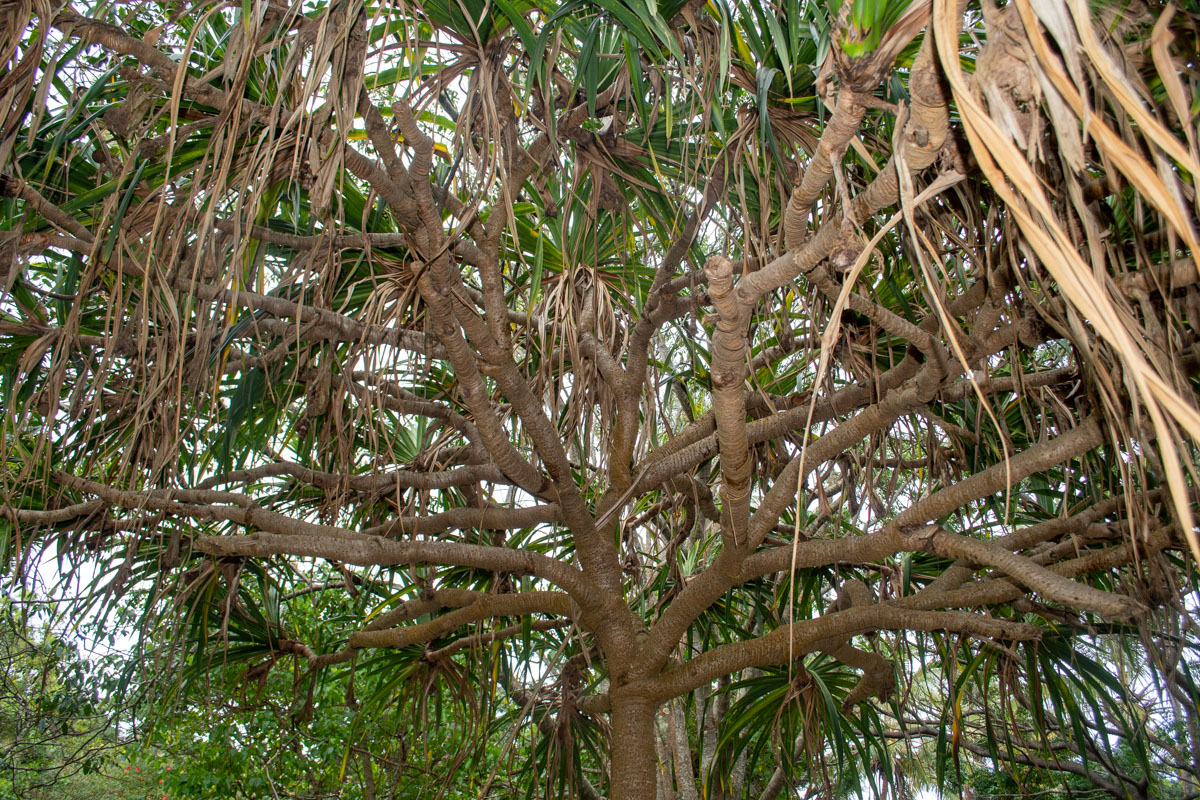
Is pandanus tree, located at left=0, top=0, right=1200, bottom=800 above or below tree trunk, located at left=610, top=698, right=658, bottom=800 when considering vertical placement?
above

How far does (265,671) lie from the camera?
2.47 m

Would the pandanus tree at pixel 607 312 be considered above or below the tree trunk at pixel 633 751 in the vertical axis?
above

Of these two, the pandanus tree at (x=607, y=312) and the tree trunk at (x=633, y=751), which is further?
the tree trunk at (x=633, y=751)

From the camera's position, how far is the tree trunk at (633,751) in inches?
71.4

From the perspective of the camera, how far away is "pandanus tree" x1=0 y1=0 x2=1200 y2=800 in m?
0.83

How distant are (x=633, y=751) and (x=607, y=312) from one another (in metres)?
1.11

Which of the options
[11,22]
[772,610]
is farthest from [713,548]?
[11,22]

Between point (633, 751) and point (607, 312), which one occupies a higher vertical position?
point (607, 312)

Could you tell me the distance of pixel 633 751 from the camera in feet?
6.05

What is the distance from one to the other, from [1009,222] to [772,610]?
1.76 metres

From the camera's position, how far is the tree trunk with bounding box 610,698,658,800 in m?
1.81

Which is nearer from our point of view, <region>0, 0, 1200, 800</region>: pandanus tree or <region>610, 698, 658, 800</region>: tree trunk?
<region>0, 0, 1200, 800</region>: pandanus tree

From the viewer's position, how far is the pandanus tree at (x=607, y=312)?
32.8 inches

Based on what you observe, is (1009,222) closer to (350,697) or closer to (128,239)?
(128,239)
